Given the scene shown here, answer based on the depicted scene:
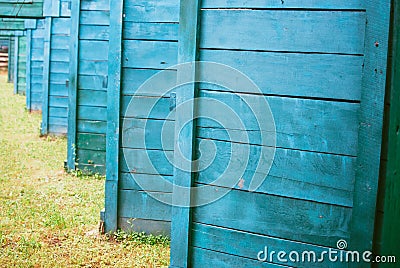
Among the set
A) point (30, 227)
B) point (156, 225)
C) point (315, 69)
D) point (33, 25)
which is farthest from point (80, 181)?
point (33, 25)

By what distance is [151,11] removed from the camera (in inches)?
201

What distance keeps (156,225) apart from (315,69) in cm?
274

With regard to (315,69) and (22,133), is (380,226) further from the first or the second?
(22,133)

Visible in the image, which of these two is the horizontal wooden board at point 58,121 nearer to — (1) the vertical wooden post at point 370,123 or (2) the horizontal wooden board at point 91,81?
(2) the horizontal wooden board at point 91,81

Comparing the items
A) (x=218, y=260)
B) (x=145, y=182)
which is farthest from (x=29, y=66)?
(x=218, y=260)

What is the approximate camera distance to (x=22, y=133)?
12656mm

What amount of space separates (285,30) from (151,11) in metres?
2.40

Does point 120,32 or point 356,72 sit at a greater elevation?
point 120,32

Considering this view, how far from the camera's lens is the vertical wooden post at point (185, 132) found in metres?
3.22

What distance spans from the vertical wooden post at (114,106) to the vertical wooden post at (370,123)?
285 cm

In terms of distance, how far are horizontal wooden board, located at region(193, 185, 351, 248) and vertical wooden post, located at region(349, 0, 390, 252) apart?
0.41 ft

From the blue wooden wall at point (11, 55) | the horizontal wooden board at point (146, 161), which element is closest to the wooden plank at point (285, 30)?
the horizontal wooden board at point (146, 161)

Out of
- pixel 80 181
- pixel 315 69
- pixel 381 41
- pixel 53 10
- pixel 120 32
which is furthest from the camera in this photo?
pixel 53 10

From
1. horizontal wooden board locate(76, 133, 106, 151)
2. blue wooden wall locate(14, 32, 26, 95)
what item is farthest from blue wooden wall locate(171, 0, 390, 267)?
blue wooden wall locate(14, 32, 26, 95)
